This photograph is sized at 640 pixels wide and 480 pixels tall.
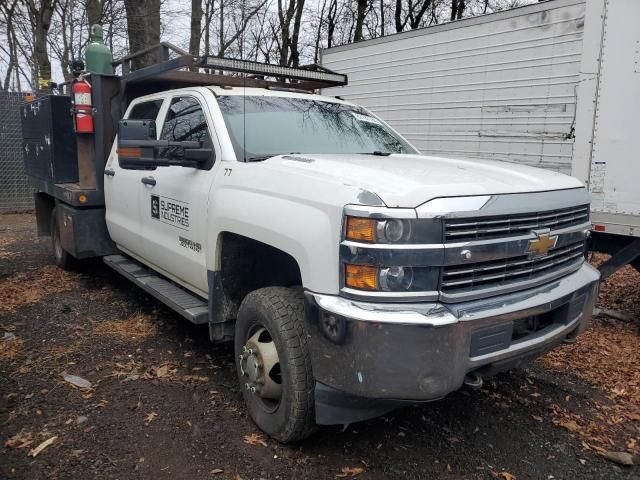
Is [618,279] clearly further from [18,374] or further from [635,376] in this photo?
[18,374]

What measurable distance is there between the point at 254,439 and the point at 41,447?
1.17 meters

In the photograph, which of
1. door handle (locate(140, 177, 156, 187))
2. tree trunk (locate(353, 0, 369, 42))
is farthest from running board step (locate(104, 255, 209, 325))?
tree trunk (locate(353, 0, 369, 42))

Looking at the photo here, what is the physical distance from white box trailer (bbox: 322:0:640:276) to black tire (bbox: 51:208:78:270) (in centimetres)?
456

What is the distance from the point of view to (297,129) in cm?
401

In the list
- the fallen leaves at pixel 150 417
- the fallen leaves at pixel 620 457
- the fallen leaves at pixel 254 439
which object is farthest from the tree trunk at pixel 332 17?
the fallen leaves at pixel 620 457

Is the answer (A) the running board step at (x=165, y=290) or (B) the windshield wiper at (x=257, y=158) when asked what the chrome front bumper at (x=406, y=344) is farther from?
(A) the running board step at (x=165, y=290)

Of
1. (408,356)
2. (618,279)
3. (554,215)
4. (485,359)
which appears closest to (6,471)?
(408,356)

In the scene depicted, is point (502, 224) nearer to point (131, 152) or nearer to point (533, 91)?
point (131, 152)

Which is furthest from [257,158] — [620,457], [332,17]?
[332,17]

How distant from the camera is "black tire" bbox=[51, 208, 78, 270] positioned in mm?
6762

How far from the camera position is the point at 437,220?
2.46 m

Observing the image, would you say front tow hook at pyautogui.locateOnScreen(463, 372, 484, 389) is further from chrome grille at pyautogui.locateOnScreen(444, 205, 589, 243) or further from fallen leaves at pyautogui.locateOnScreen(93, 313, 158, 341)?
fallen leaves at pyautogui.locateOnScreen(93, 313, 158, 341)

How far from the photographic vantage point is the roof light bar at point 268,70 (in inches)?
159

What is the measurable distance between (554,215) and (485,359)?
A: 0.91 meters
